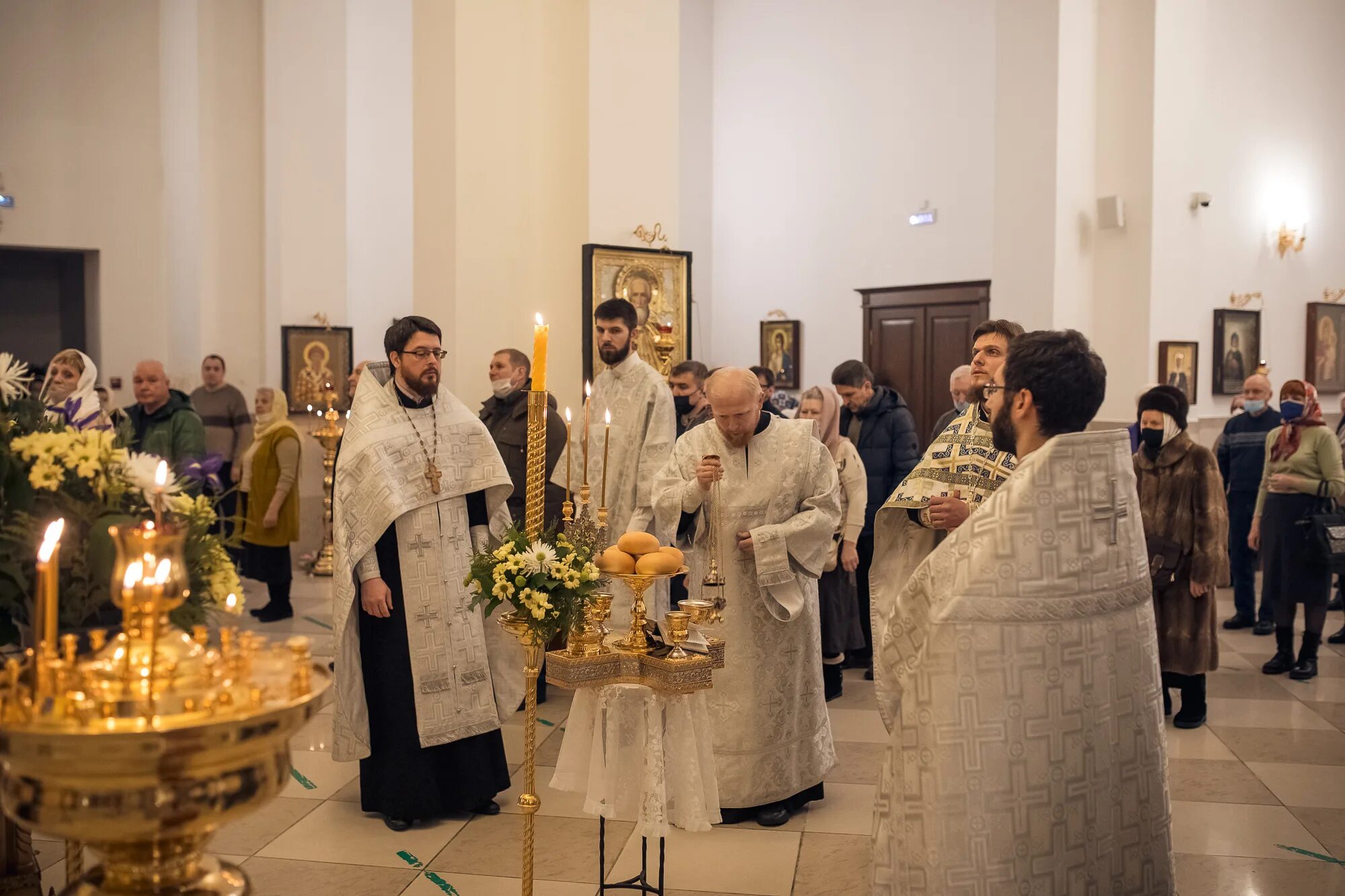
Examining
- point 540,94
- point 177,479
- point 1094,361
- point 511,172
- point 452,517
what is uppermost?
point 540,94

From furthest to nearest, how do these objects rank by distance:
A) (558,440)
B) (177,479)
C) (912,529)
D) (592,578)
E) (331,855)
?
1. (558,440)
2. (331,855)
3. (912,529)
4. (592,578)
5. (177,479)

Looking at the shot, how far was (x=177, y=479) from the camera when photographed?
2.61 m

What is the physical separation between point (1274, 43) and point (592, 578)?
14.5 m

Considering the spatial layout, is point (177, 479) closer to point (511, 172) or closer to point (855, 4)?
point (511, 172)

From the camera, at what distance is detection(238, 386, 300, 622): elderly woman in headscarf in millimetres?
8422

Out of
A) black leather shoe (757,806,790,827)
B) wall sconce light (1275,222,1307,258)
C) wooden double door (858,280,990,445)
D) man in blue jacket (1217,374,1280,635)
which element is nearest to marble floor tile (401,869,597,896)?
black leather shoe (757,806,790,827)

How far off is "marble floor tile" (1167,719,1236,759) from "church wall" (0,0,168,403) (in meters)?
10.7

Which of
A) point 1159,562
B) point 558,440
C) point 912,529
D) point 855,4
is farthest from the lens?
point 855,4

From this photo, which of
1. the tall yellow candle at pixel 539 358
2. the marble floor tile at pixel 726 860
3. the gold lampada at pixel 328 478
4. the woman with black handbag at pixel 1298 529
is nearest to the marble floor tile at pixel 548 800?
the marble floor tile at pixel 726 860

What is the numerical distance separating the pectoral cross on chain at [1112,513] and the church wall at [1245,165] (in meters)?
10.4

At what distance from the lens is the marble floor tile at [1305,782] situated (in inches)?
193

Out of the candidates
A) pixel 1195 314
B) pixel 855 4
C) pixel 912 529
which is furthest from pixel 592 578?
pixel 855 4

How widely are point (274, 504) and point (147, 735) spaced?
741cm

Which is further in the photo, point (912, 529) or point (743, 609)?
point (743, 609)
